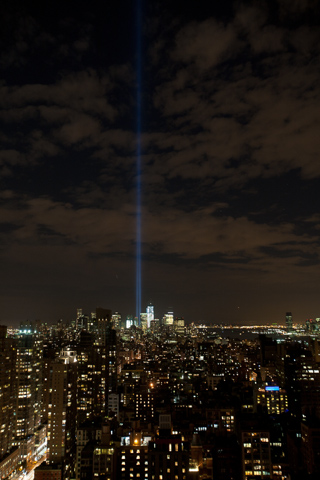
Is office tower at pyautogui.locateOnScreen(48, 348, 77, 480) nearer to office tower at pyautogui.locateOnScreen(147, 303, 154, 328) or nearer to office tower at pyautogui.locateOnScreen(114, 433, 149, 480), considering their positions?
office tower at pyautogui.locateOnScreen(114, 433, 149, 480)

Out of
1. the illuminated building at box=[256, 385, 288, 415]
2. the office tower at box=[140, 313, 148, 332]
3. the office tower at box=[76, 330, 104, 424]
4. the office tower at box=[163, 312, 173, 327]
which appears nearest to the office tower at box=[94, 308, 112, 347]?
the office tower at box=[76, 330, 104, 424]

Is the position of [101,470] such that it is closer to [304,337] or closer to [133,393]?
[133,393]

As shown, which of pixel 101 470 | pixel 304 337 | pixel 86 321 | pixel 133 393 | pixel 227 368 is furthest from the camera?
pixel 304 337

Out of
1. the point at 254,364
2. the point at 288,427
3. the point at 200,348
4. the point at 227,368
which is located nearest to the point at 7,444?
the point at 288,427

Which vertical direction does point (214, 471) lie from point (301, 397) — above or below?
below

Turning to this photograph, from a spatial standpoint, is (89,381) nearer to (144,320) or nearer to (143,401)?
(143,401)

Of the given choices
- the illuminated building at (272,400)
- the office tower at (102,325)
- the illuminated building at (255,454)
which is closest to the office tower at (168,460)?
the illuminated building at (255,454)

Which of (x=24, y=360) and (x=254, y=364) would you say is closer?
(x=24, y=360)
